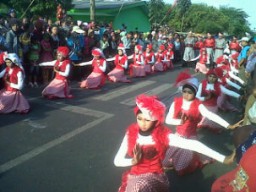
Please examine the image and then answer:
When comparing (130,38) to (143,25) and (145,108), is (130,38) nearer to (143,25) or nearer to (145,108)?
(145,108)

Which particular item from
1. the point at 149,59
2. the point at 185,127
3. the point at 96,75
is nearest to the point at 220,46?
the point at 149,59

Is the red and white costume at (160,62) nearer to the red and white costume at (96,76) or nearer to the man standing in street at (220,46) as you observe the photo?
the man standing in street at (220,46)

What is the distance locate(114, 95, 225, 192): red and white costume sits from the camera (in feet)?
11.8

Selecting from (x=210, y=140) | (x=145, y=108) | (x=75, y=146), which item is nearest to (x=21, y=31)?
(x=75, y=146)

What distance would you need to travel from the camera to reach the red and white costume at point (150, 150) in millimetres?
3592

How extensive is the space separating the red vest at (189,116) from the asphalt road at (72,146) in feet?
2.04

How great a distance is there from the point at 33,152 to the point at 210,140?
133 inches

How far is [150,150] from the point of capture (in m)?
3.71

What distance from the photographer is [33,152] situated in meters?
5.72

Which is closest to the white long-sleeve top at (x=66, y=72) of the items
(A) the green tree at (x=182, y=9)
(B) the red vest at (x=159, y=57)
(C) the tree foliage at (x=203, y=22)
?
(B) the red vest at (x=159, y=57)

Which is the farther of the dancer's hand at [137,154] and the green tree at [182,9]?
the green tree at [182,9]

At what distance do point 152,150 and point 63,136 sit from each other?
318cm

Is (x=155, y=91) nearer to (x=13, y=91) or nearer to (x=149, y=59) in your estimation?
(x=149, y=59)

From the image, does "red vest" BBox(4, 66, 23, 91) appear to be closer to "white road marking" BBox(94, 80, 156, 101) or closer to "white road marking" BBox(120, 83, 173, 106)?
"white road marking" BBox(94, 80, 156, 101)
